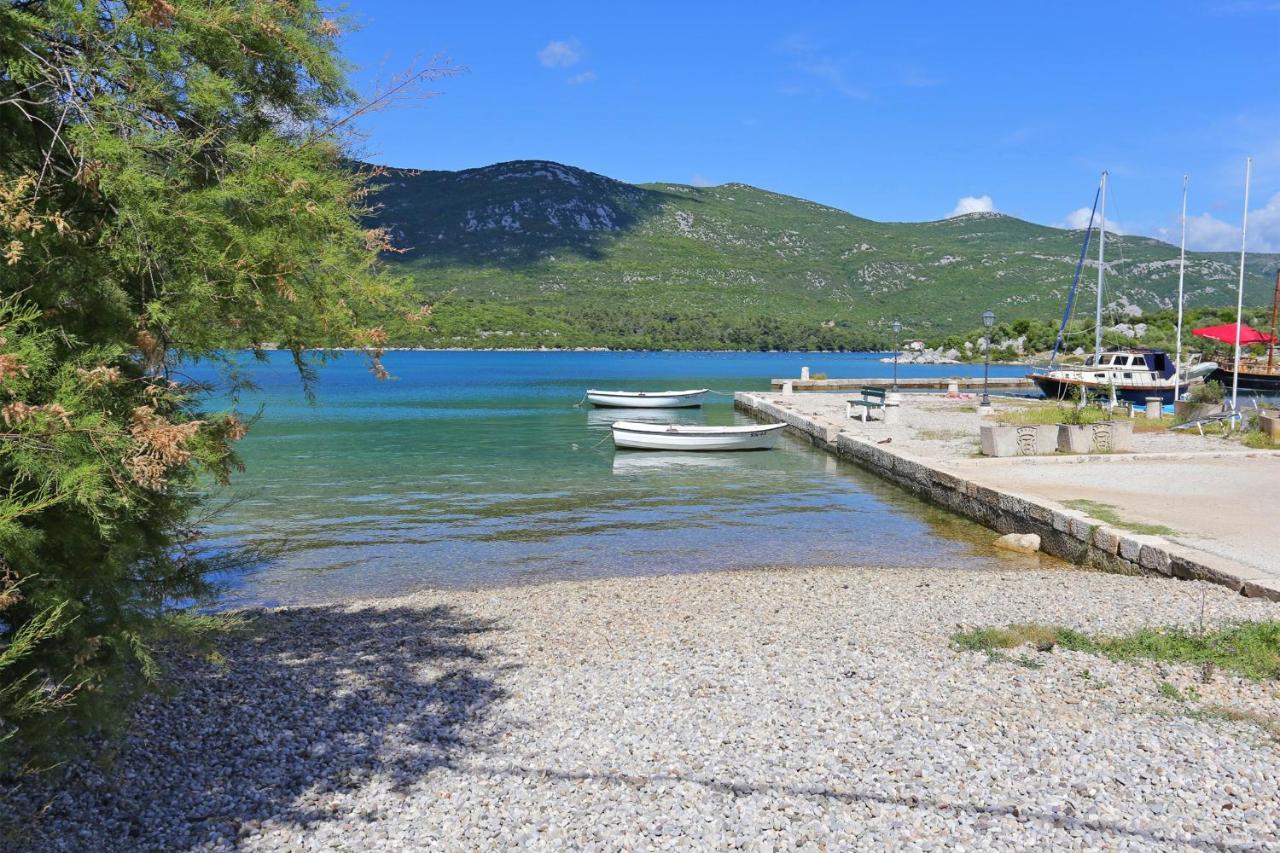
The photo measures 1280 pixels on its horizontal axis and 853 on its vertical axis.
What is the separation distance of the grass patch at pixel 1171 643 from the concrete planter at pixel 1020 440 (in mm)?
11010

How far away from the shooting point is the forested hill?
151750 millimetres

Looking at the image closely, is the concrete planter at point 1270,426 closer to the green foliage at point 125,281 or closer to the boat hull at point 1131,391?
the boat hull at point 1131,391

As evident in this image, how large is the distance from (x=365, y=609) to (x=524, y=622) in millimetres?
1940

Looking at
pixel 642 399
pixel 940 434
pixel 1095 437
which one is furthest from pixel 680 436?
pixel 642 399

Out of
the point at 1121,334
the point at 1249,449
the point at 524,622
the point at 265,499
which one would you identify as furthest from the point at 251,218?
the point at 1121,334

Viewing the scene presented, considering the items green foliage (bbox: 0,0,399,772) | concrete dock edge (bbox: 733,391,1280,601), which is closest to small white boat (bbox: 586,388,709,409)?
concrete dock edge (bbox: 733,391,1280,601)

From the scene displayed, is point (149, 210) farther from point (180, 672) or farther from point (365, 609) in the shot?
point (365, 609)

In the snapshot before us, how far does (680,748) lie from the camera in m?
5.37

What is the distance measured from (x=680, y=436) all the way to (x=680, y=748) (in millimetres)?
21132

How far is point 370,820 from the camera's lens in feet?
14.7

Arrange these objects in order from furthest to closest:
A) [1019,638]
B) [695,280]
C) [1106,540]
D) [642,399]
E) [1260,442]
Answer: [695,280] < [642,399] < [1260,442] < [1106,540] < [1019,638]

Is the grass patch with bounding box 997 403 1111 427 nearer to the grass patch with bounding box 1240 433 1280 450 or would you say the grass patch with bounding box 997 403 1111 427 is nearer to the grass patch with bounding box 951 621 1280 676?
the grass patch with bounding box 1240 433 1280 450

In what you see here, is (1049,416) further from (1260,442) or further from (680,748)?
(680,748)

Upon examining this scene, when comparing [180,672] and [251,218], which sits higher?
[251,218]
